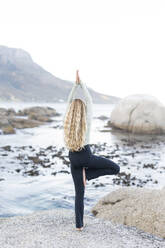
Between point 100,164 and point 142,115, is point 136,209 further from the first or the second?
point 142,115

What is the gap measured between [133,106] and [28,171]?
54.9 feet

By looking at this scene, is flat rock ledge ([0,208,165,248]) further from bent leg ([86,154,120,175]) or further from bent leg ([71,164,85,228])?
bent leg ([86,154,120,175])

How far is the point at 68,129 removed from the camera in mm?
5441

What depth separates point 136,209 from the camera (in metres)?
6.58

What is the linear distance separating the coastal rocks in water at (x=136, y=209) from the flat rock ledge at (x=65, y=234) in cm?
24

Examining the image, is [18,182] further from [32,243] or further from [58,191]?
[32,243]

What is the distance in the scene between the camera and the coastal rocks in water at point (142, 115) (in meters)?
26.0

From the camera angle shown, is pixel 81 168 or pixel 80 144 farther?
pixel 81 168

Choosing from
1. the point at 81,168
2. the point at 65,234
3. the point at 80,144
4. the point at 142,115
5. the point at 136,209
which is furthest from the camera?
the point at 142,115

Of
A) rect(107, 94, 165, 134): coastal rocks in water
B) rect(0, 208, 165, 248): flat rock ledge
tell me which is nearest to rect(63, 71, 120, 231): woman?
rect(0, 208, 165, 248): flat rock ledge

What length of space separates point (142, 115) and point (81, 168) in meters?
21.3

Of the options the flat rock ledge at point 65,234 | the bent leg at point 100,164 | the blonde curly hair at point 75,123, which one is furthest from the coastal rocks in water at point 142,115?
the blonde curly hair at point 75,123

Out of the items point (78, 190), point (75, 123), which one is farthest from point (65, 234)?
point (75, 123)

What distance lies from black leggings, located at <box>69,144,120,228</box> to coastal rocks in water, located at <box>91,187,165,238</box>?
4.50 ft
